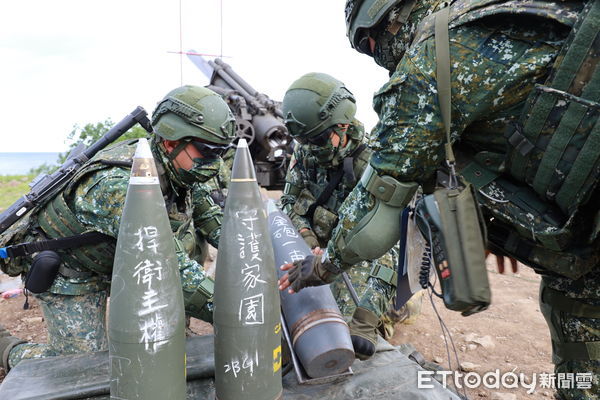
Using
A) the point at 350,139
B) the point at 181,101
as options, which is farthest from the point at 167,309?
the point at 350,139

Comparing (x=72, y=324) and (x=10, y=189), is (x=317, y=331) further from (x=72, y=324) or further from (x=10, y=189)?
(x=10, y=189)

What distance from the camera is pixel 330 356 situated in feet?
7.13

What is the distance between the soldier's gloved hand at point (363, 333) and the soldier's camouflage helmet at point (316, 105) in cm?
166

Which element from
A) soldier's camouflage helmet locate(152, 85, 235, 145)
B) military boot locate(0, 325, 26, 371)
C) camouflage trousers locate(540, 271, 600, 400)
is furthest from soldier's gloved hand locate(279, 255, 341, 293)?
military boot locate(0, 325, 26, 371)

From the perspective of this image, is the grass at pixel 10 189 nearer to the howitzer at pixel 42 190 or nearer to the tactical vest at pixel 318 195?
the howitzer at pixel 42 190

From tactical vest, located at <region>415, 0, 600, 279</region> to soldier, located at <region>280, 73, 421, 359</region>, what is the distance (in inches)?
58.3

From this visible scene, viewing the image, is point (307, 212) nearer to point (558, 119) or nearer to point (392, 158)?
point (392, 158)

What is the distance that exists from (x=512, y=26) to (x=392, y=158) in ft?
2.07

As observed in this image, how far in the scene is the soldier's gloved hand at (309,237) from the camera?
4.05 meters

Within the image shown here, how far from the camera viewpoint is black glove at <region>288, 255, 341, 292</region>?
2.26m

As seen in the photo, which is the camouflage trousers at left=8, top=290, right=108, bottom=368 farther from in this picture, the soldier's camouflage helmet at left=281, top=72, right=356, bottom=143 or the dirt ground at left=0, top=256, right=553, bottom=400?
the soldier's camouflage helmet at left=281, top=72, right=356, bottom=143

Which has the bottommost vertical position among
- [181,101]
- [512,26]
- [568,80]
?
[181,101]

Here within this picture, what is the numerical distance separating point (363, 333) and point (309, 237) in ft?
5.36

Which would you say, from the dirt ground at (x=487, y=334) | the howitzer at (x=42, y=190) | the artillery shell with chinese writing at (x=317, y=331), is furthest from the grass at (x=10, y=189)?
the artillery shell with chinese writing at (x=317, y=331)
